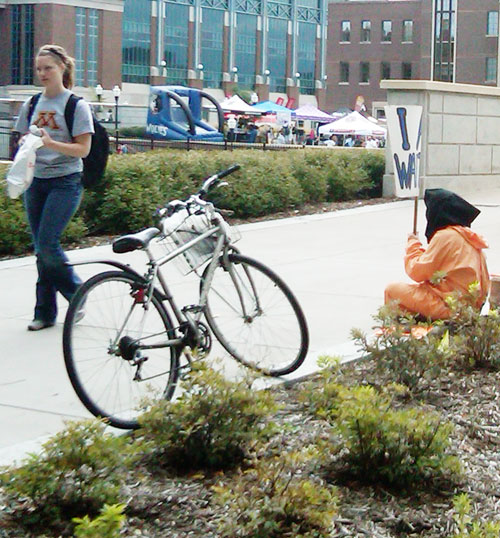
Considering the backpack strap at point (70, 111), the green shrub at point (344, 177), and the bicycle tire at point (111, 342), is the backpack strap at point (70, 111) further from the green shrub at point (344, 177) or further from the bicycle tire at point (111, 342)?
the green shrub at point (344, 177)

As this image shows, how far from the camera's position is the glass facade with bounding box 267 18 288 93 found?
115188 millimetres

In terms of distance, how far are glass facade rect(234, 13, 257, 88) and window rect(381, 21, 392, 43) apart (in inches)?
511

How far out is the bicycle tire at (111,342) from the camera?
5277mm

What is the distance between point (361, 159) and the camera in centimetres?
1903

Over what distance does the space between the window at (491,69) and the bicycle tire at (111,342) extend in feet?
345

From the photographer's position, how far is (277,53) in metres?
117

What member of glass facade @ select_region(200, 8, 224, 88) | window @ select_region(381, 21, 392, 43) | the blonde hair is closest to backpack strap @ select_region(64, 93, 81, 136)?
the blonde hair

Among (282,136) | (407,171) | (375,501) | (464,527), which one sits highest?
(407,171)

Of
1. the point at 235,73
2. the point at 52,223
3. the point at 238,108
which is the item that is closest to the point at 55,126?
the point at 52,223

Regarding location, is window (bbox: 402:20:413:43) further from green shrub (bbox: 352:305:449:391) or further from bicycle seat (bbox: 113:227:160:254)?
bicycle seat (bbox: 113:227:160:254)

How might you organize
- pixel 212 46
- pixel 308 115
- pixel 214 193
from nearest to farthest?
pixel 214 193 → pixel 308 115 → pixel 212 46

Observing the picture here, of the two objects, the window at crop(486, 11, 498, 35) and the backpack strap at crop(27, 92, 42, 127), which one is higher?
the window at crop(486, 11, 498, 35)

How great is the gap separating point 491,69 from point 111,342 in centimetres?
10585

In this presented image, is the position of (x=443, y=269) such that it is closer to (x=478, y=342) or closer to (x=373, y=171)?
(x=478, y=342)
